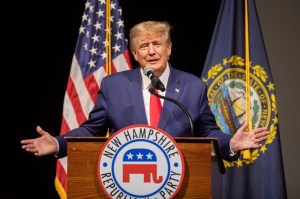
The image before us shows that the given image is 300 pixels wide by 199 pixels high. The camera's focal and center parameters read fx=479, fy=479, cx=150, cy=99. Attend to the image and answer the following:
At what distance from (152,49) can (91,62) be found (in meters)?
1.48

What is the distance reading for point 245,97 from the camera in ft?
11.9

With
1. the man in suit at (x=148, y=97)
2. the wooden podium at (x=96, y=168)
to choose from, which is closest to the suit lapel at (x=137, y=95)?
the man in suit at (x=148, y=97)

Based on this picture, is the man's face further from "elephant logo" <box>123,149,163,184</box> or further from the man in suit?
"elephant logo" <box>123,149,163,184</box>

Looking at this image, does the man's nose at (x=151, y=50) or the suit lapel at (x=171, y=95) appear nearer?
the suit lapel at (x=171, y=95)

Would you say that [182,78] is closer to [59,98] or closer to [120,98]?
[120,98]

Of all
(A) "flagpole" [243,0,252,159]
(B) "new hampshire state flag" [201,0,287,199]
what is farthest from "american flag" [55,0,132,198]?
(A) "flagpole" [243,0,252,159]

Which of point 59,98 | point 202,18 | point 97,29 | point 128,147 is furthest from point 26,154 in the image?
point 128,147

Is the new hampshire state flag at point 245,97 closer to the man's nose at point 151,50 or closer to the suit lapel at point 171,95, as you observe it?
the suit lapel at point 171,95

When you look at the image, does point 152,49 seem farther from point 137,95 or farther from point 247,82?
point 247,82

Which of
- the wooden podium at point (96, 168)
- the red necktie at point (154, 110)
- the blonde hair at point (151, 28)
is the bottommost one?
the wooden podium at point (96, 168)

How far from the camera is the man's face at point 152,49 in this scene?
2.41 m

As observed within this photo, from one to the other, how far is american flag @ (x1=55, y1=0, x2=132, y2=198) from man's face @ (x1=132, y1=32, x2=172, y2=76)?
1.35 m

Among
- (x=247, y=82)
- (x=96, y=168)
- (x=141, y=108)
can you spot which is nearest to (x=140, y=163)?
(x=96, y=168)

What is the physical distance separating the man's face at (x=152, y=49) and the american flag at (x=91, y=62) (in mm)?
1351
